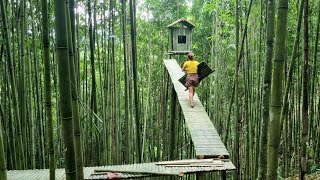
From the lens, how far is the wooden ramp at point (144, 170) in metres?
2.99

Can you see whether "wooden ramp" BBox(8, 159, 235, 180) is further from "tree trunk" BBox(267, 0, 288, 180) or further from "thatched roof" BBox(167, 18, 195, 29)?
"thatched roof" BBox(167, 18, 195, 29)

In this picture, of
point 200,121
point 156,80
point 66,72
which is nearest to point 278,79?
point 66,72

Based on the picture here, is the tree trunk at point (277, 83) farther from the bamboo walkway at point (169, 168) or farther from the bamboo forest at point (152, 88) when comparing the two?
the bamboo walkway at point (169, 168)

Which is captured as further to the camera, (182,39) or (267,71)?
(182,39)

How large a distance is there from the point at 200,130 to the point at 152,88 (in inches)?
220

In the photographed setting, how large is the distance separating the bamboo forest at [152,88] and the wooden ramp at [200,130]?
0.04ft

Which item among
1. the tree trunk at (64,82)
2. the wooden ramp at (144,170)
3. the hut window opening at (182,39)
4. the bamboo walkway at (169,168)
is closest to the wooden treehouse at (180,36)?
the hut window opening at (182,39)

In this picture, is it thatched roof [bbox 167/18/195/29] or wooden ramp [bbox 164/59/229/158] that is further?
thatched roof [bbox 167/18/195/29]

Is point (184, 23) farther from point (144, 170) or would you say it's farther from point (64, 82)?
point (64, 82)

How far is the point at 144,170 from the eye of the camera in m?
3.08

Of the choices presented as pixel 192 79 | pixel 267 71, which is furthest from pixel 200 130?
pixel 267 71

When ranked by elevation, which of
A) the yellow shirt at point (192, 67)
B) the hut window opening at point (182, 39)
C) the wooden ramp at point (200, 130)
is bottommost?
the wooden ramp at point (200, 130)

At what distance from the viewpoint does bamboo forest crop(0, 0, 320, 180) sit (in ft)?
5.42

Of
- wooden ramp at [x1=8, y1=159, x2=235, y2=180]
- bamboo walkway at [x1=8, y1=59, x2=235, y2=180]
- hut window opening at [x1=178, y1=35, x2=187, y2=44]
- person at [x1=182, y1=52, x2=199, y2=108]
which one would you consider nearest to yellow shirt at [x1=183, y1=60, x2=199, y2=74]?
person at [x1=182, y1=52, x2=199, y2=108]
